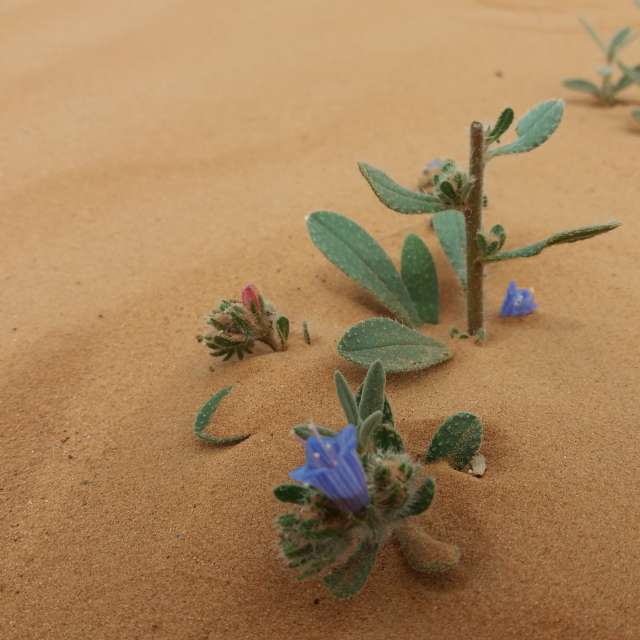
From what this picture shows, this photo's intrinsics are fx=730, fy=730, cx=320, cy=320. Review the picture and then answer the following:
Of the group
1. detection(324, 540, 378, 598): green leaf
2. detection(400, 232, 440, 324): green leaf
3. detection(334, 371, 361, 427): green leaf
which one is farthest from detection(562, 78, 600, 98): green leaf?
detection(324, 540, 378, 598): green leaf

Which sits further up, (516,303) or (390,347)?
(390,347)

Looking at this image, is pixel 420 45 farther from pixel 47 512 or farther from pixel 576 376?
pixel 47 512

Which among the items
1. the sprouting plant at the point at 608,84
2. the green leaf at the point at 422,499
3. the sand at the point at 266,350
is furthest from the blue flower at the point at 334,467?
the sprouting plant at the point at 608,84

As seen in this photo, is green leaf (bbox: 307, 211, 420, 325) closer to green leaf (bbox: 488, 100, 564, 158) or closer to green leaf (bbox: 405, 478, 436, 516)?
green leaf (bbox: 488, 100, 564, 158)

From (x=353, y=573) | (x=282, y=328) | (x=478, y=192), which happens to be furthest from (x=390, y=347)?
(x=353, y=573)

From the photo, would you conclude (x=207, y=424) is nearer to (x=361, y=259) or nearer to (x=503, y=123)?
(x=361, y=259)

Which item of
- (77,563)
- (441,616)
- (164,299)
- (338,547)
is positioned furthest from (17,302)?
(441,616)
